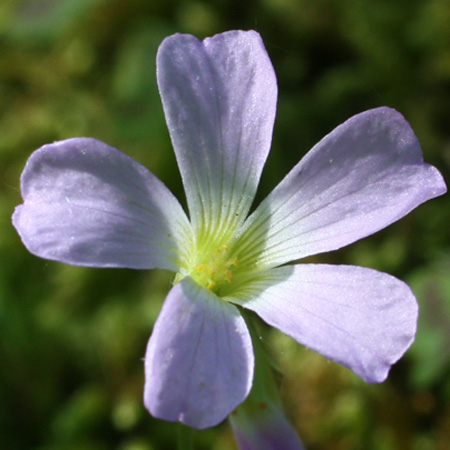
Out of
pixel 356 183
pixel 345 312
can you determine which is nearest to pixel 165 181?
pixel 356 183

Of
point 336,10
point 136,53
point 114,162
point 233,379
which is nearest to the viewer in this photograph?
point 233,379

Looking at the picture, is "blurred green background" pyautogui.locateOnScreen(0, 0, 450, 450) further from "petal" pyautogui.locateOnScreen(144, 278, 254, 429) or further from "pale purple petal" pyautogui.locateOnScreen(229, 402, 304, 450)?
"petal" pyautogui.locateOnScreen(144, 278, 254, 429)

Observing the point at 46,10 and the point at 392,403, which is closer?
the point at 392,403

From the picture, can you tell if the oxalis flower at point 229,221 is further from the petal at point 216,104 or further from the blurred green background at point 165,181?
the blurred green background at point 165,181

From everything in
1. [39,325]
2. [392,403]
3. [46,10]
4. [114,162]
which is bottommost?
[392,403]

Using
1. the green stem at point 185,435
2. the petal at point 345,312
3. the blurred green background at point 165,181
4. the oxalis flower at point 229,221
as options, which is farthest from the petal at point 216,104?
the blurred green background at point 165,181

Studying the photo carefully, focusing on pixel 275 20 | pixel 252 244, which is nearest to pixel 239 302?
pixel 252 244

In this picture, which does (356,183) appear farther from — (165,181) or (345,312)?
(165,181)

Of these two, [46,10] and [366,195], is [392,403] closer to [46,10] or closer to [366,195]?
[366,195]
